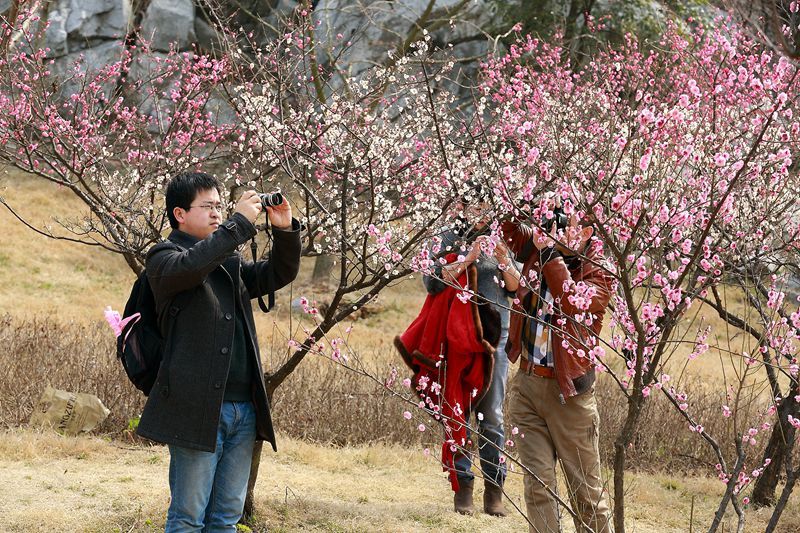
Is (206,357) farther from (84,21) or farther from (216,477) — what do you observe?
(84,21)

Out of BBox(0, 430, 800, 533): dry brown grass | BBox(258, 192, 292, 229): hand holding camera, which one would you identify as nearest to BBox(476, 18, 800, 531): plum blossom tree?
BBox(258, 192, 292, 229): hand holding camera

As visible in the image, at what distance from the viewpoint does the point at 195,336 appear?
3.19m

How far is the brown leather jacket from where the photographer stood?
381cm

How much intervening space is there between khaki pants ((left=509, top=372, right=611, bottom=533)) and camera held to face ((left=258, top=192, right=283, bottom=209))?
1.39 m

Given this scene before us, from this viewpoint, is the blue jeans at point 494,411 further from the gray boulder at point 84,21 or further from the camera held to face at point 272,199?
the gray boulder at point 84,21

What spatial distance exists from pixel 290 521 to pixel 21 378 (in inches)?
126

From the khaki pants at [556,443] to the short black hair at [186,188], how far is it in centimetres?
162

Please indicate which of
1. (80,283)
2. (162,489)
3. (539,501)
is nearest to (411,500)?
(162,489)

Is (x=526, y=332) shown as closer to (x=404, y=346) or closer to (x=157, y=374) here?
(x=404, y=346)

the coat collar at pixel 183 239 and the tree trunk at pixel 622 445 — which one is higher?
the coat collar at pixel 183 239

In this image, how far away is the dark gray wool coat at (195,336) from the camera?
10.2 ft

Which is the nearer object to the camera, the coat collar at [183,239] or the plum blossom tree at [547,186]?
the coat collar at [183,239]

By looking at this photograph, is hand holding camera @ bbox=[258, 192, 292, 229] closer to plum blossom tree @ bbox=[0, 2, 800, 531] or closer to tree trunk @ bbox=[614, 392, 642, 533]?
plum blossom tree @ bbox=[0, 2, 800, 531]

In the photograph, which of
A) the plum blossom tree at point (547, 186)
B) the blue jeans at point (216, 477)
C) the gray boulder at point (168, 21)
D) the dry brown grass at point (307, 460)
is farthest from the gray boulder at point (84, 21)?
the blue jeans at point (216, 477)
